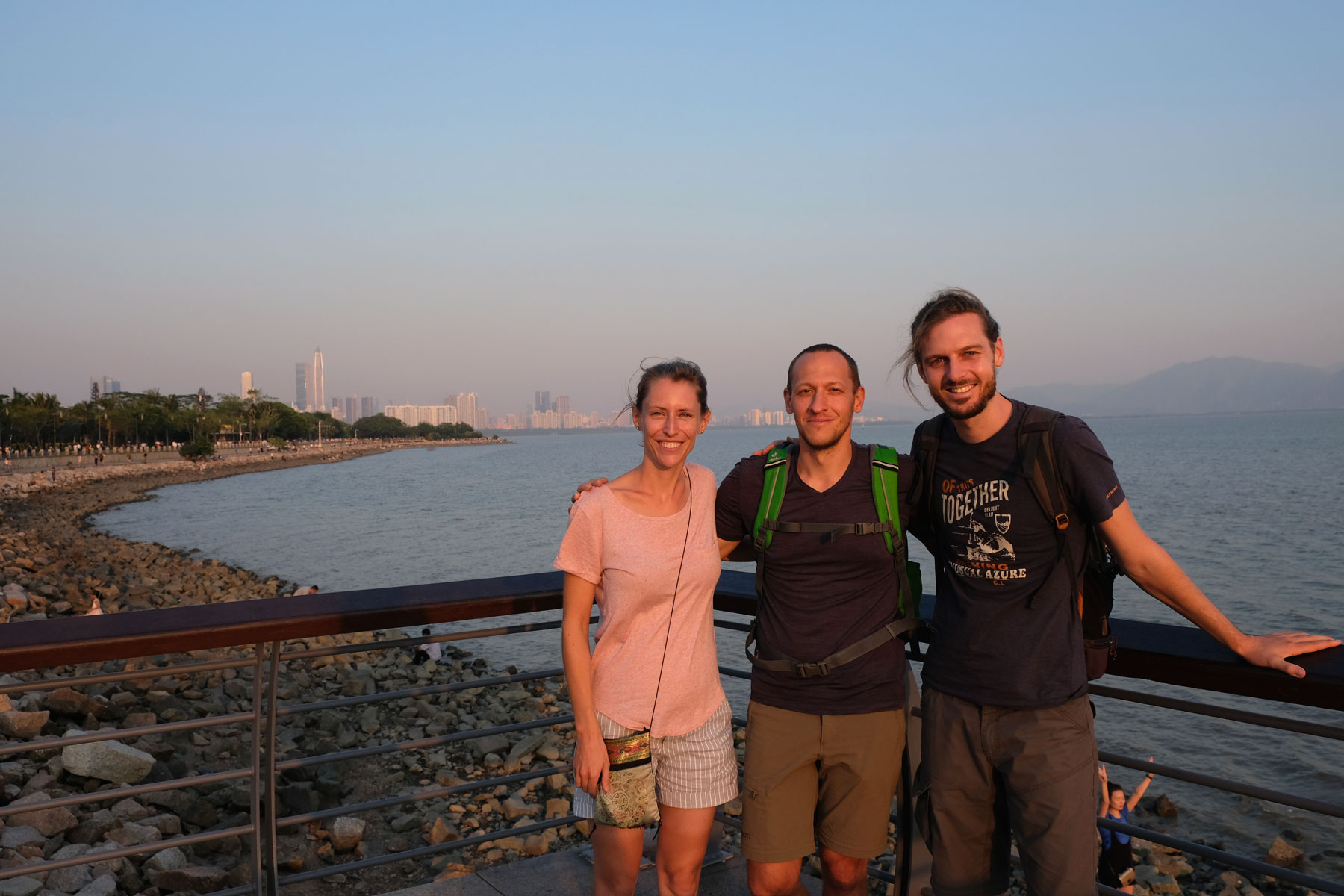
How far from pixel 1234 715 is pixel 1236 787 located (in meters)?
0.24

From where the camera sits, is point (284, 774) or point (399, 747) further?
point (284, 774)

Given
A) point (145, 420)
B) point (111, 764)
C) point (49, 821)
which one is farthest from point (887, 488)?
point (145, 420)

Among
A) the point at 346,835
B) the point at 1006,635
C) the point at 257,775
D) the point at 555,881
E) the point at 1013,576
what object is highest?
the point at 1013,576

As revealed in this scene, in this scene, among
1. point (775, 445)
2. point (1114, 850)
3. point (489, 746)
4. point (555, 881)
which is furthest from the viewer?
point (489, 746)

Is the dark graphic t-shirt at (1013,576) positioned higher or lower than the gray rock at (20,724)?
higher

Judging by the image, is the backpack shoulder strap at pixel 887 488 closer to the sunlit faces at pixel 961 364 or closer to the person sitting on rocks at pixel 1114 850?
the sunlit faces at pixel 961 364

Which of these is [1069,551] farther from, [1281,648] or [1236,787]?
[1236,787]

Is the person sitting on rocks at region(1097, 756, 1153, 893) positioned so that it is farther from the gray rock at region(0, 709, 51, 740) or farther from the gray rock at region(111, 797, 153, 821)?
the gray rock at region(0, 709, 51, 740)

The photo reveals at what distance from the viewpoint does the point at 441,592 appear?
2920 mm

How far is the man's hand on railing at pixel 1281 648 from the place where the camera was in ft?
6.49

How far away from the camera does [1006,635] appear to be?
221 centimetres

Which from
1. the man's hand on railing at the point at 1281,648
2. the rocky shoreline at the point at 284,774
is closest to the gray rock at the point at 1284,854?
the rocky shoreline at the point at 284,774

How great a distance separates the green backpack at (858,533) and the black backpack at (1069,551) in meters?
0.38

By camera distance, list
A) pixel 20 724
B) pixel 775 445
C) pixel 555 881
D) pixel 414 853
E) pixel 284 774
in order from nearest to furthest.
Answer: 1. pixel 775 445
2. pixel 414 853
3. pixel 555 881
4. pixel 20 724
5. pixel 284 774
